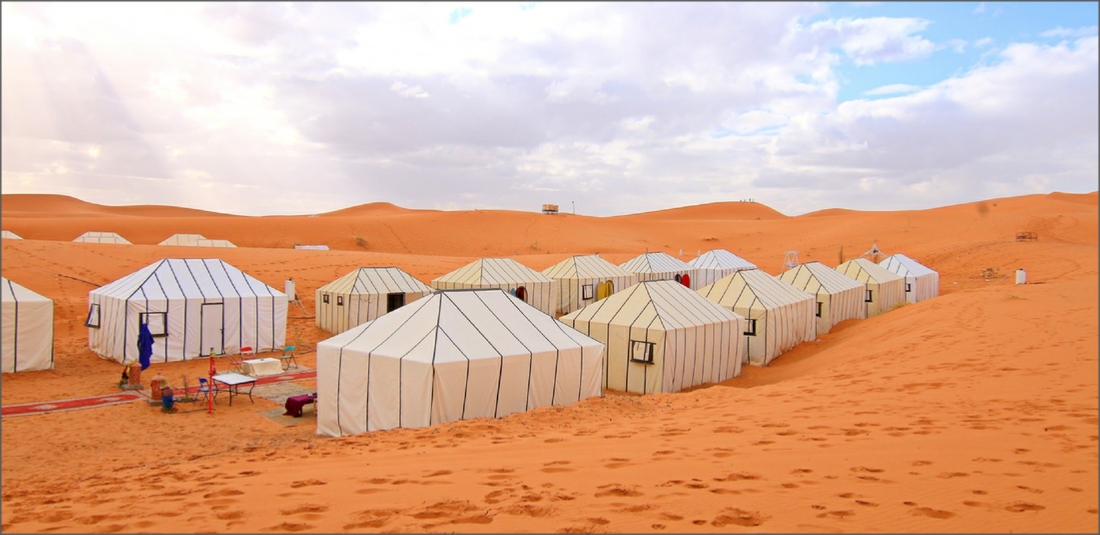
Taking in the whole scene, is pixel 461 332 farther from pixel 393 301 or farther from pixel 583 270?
pixel 583 270

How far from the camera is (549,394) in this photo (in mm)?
10773

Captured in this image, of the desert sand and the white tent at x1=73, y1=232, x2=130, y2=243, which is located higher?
the white tent at x1=73, y1=232, x2=130, y2=243

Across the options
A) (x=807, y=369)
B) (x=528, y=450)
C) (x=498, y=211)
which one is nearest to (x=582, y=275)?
(x=807, y=369)

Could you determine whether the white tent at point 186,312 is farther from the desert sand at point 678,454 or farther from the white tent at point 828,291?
the white tent at point 828,291

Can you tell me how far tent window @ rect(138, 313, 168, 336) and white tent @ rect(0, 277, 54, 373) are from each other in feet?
6.13

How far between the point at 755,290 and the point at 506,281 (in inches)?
356

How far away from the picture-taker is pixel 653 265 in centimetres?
3042

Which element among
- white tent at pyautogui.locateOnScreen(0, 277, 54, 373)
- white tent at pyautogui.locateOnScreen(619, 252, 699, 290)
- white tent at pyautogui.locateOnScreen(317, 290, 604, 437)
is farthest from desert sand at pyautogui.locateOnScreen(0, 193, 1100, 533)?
white tent at pyautogui.locateOnScreen(619, 252, 699, 290)

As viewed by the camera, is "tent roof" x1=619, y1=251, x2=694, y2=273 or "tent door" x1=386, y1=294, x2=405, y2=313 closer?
"tent door" x1=386, y1=294, x2=405, y2=313

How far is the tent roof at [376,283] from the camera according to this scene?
20.7 m

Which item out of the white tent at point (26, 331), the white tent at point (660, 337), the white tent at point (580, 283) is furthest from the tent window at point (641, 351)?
the white tent at point (26, 331)

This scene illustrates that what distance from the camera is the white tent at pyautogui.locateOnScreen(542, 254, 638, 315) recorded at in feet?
86.2

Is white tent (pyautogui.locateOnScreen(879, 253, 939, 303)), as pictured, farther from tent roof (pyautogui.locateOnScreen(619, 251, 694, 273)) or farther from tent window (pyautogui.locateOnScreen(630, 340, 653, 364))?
tent window (pyautogui.locateOnScreen(630, 340, 653, 364))

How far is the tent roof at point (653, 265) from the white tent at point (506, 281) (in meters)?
5.93
